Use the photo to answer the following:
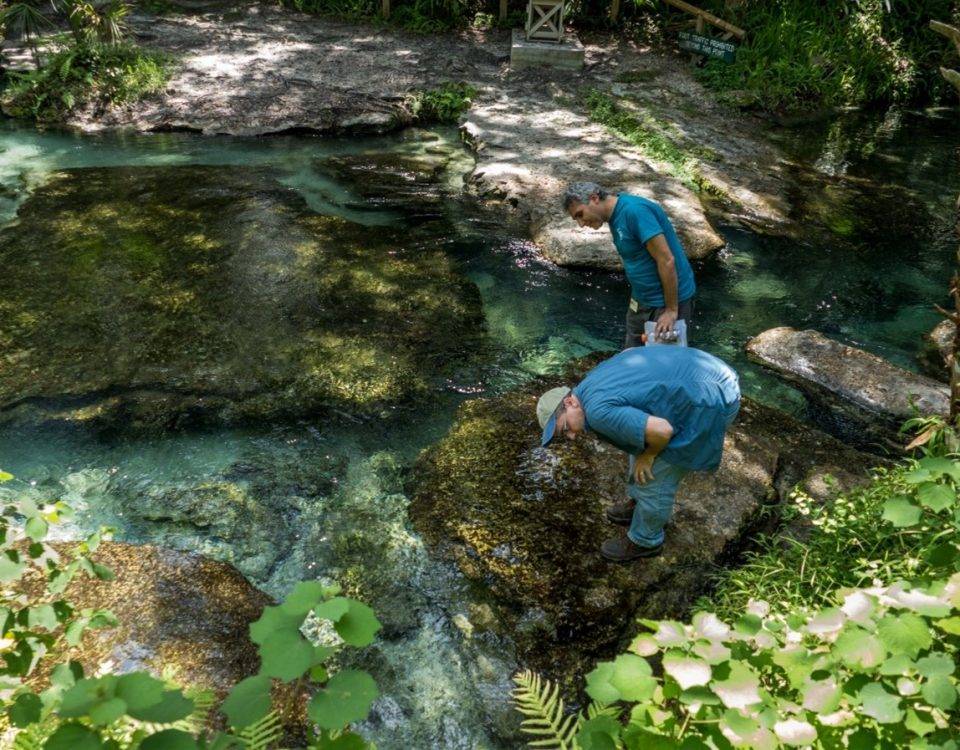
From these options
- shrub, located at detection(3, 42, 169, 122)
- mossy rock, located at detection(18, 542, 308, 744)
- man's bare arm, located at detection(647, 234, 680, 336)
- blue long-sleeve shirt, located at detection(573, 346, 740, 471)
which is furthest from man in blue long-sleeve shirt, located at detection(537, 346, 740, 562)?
shrub, located at detection(3, 42, 169, 122)

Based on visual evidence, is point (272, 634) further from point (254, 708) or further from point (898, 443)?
point (898, 443)

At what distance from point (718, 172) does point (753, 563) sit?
6.87m

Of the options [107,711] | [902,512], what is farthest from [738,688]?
[107,711]

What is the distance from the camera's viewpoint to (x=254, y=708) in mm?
1514

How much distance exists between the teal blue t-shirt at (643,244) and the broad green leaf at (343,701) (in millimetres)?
3194

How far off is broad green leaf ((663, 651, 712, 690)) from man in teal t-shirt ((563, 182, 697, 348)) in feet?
9.10

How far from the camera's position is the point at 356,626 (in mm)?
1611

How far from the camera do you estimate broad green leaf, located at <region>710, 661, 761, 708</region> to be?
176cm

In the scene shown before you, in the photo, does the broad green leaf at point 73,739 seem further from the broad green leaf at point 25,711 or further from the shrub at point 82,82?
the shrub at point 82,82

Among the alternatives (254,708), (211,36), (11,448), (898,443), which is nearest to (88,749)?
(254,708)

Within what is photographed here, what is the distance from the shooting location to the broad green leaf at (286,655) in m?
1.48

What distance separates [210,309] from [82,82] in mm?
6849

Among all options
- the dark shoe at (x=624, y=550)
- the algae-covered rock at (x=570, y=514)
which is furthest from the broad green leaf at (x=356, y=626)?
the dark shoe at (x=624, y=550)

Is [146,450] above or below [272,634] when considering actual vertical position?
below
